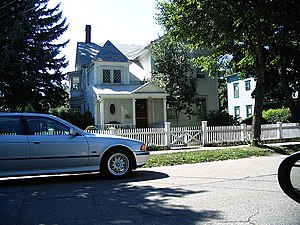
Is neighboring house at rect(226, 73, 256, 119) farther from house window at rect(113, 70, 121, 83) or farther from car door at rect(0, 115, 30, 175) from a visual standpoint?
car door at rect(0, 115, 30, 175)

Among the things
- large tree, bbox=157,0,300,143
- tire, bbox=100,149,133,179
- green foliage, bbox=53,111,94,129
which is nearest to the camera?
tire, bbox=100,149,133,179

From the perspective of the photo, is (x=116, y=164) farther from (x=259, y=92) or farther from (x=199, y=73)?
(x=199, y=73)

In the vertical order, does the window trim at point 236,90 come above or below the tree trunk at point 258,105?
above

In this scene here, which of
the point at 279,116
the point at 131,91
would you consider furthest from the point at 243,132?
the point at 279,116

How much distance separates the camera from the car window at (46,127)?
8.70m

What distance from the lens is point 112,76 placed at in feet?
84.9

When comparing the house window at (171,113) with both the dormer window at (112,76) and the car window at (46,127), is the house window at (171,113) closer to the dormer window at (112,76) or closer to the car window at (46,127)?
the dormer window at (112,76)

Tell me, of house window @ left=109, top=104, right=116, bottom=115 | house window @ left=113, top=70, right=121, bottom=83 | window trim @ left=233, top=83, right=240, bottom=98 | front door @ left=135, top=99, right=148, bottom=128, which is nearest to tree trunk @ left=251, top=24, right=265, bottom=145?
front door @ left=135, top=99, right=148, bottom=128

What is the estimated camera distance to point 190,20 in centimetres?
1584

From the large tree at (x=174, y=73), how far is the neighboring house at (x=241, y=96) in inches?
707

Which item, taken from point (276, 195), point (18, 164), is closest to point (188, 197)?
point (276, 195)

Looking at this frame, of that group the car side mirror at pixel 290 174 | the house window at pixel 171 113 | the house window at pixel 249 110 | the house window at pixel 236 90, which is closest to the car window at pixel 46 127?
the car side mirror at pixel 290 174

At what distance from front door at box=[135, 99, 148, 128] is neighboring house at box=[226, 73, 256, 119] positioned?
19527mm

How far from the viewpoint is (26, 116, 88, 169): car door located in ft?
27.8
